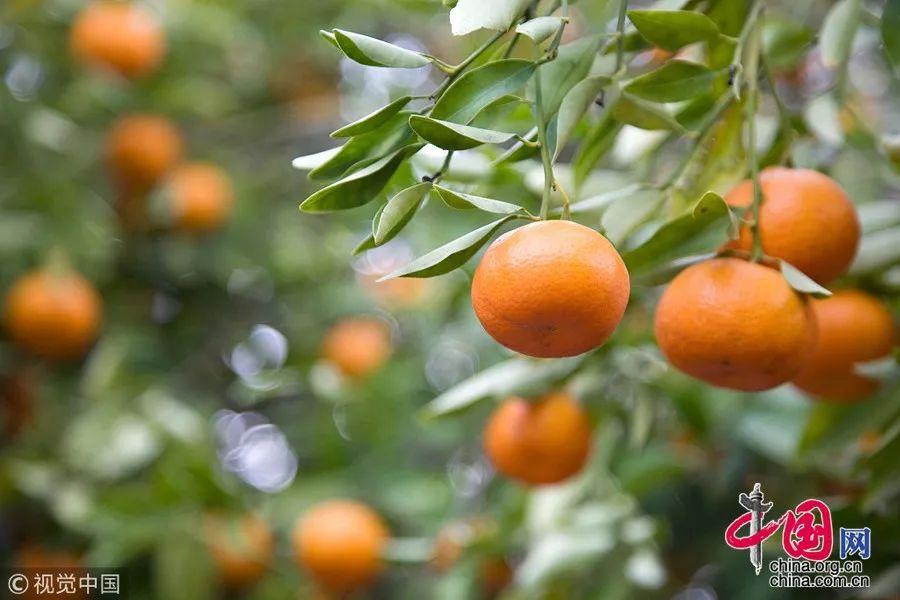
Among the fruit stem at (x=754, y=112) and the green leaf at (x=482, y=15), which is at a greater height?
the green leaf at (x=482, y=15)

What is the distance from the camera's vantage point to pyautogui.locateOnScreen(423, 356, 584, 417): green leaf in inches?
45.1

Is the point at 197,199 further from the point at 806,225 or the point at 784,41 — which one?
the point at 806,225

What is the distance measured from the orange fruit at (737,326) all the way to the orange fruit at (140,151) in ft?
5.50

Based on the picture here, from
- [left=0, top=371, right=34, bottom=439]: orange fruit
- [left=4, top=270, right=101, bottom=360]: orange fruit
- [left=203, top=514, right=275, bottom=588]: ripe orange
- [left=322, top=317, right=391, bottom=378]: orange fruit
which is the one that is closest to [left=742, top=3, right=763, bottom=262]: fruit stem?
[left=203, top=514, right=275, bottom=588]: ripe orange

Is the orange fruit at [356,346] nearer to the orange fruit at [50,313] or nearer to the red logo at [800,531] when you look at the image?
the orange fruit at [50,313]

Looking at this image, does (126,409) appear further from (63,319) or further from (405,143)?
(405,143)

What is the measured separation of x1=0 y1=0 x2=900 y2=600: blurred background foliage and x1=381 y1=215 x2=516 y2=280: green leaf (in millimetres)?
356

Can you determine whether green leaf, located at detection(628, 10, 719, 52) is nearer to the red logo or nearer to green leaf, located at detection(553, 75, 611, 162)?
green leaf, located at detection(553, 75, 611, 162)

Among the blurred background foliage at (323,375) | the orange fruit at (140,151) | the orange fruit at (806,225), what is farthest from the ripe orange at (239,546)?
the orange fruit at (806,225)

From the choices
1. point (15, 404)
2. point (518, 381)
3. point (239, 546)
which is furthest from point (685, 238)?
point (15, 404)

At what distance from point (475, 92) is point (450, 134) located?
0.25ft

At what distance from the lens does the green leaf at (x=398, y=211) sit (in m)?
0.69

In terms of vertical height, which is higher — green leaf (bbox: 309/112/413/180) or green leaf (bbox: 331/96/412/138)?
green leaf (bbox: 331/96/412/138)

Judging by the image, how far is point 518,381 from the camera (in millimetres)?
1172
